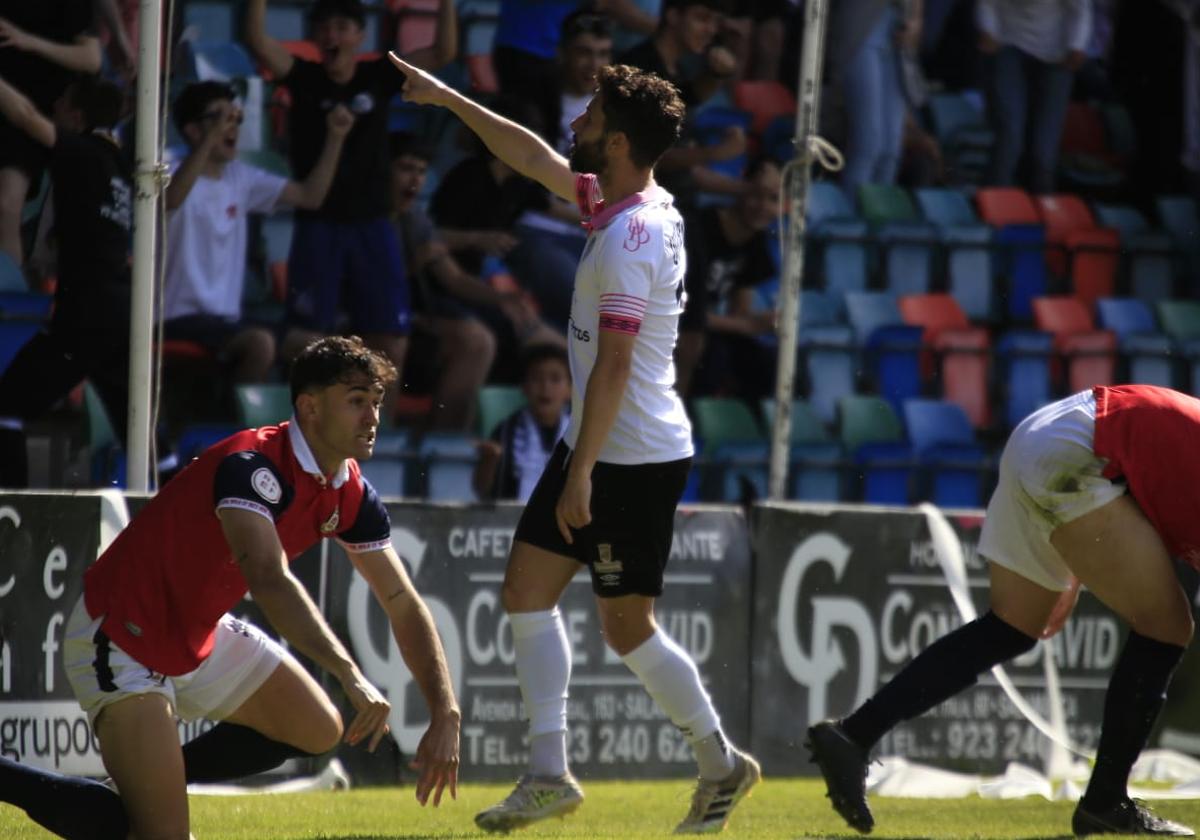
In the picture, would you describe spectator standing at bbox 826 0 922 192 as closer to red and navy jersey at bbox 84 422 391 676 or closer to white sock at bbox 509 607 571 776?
white sock at bbox 509 607 571 776

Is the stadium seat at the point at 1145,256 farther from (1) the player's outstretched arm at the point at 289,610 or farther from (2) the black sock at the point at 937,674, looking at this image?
(1) the player's outstretched arm at the point at 289,610

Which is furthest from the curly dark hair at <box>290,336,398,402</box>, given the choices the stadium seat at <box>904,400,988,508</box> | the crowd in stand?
the stadium seat at <box>904,400,988,508</box>

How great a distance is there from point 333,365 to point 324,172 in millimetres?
5015

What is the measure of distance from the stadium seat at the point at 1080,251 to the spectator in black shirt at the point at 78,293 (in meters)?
7.76

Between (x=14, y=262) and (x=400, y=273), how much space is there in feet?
6.16

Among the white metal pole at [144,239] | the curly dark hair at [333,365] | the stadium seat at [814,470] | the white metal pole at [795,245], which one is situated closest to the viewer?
the curly dark hair at [333,365]

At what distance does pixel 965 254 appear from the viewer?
1379 cm

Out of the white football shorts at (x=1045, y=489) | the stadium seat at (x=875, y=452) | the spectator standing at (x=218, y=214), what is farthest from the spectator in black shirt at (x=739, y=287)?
the white football shorts at (x=1045, y=489)

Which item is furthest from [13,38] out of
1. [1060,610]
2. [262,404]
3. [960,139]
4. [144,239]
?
[960,139]

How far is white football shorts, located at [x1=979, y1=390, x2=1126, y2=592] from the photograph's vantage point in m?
5.56

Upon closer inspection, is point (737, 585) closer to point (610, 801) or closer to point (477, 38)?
point (610, 801)

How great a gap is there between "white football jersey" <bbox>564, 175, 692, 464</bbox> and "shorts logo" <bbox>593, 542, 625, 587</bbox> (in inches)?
9.9

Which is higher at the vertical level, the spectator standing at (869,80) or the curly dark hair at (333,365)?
the spectator standing at (869,80)

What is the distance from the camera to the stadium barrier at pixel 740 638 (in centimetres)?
729
